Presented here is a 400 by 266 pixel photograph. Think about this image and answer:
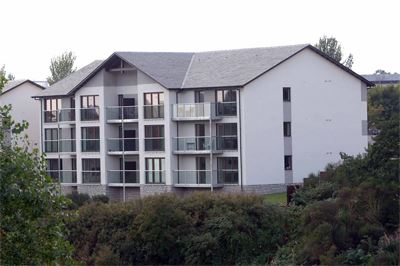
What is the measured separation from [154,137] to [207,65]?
5.10 metres

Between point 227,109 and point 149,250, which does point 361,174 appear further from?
point 227,109

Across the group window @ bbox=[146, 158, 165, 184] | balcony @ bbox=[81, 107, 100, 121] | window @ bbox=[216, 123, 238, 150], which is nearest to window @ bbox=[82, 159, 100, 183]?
balcony @ bbox=[81, 107, 100, 121]

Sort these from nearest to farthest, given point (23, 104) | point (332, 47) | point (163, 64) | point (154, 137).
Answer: point (154, 137) → point (163, 64) → point (23, 104) → point (332, 47)

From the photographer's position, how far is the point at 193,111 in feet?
178

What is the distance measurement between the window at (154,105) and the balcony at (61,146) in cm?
594

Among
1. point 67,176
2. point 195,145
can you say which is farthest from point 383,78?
point 195,145

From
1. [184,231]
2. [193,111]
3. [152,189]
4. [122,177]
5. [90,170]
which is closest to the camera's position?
[184,231]

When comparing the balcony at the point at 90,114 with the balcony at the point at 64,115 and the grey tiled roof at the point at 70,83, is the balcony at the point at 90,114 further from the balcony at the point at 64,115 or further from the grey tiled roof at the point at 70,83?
the grey tiled roof at the point at 70,83

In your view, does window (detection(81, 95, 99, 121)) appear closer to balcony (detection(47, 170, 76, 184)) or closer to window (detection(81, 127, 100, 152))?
window (detection(81, 127, 100, 152))

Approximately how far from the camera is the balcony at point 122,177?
185ft

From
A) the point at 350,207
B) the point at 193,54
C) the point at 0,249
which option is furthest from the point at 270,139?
the point at 0,249

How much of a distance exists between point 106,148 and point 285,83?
11064 mm

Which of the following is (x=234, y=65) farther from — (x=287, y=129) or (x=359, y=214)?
(x=359, y=214)

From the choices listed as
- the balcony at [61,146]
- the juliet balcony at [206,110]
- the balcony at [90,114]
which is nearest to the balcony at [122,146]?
the balcony at [90,114]
